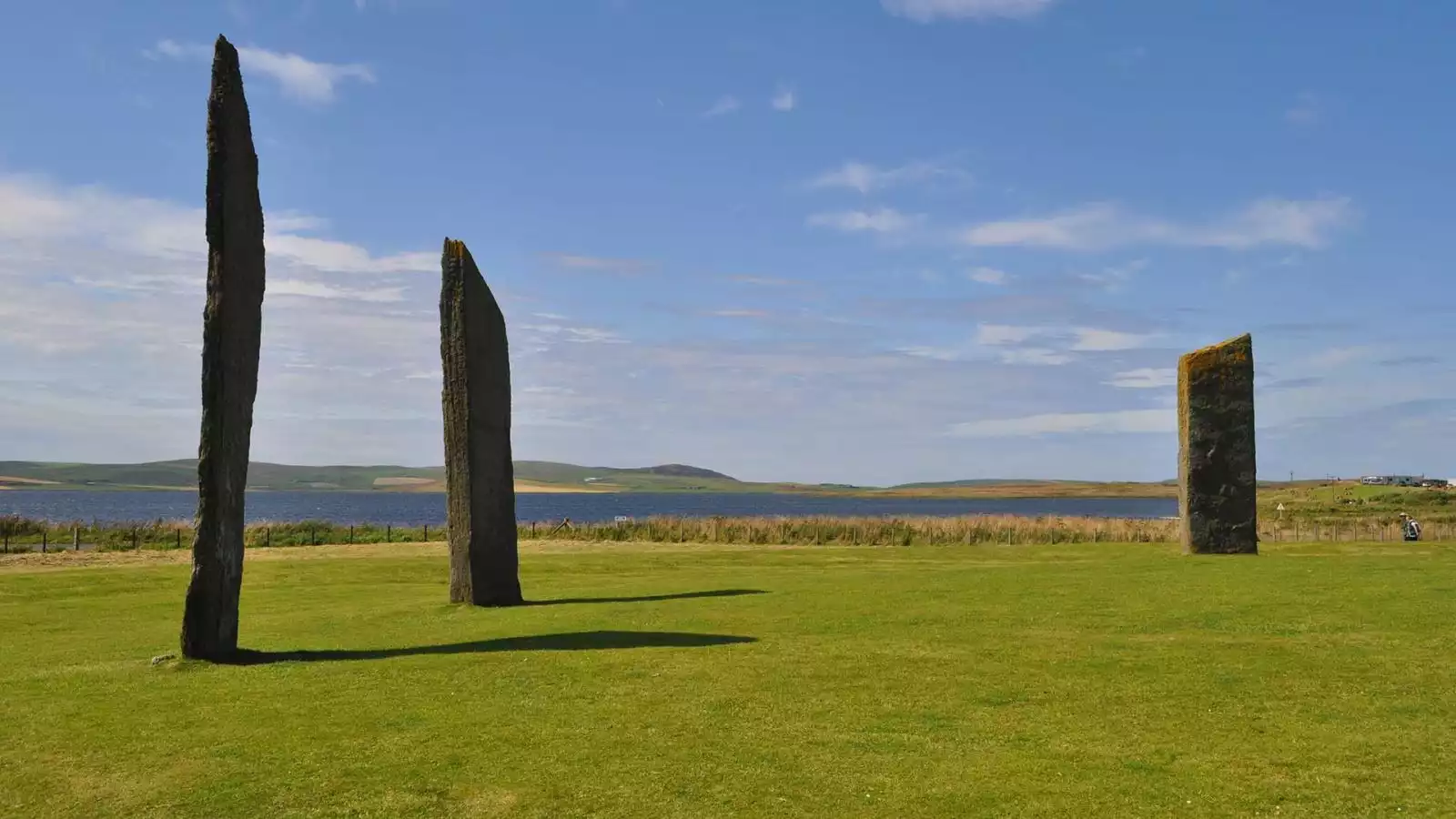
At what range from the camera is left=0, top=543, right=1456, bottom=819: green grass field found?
6.79 m

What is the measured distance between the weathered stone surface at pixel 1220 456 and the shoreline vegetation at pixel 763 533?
40.3 ft

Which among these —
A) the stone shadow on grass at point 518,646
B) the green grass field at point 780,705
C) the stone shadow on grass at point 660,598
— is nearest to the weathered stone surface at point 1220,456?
the green grass field at point 780,705

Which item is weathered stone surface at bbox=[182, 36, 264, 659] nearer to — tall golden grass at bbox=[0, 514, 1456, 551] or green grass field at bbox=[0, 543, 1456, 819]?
green grass field at bbox=[0, 543, 1456, 819]

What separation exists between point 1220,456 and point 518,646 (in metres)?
16.1

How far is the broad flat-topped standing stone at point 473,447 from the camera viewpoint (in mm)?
17891

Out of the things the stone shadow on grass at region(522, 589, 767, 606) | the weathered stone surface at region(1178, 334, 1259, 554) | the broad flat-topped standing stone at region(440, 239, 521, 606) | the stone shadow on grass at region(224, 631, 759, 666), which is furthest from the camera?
the weathered stone surface at region(1178, 334, 1259, 554)

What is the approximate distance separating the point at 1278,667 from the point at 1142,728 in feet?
9.48

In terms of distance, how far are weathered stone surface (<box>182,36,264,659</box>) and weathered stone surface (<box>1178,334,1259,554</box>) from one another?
18.1 metres

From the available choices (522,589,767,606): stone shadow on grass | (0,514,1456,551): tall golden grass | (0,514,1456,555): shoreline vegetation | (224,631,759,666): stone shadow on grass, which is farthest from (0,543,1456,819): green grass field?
(0,514,1456,551): tall golden grass

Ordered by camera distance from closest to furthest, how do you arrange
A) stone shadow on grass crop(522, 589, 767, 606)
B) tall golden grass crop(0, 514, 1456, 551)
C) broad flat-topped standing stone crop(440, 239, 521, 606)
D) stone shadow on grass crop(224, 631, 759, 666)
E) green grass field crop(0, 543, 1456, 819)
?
green grass field crop(0, 543, 1456, 819)
stone shadow on grass crop(224, 631, 759, 666)
broad flat-topped standing stone crop(440, 239, 521, 606)
stone shadow on grass crop(522, 589, 767, 606)
tall golden grass crop(0, 514, 1456, 551)

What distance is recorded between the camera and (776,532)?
41.2 metres

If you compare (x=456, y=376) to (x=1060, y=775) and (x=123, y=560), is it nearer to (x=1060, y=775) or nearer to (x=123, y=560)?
(x=1060, y=775)

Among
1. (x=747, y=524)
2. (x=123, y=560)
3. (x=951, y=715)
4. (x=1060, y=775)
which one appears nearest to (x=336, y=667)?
(x=951, y=715)

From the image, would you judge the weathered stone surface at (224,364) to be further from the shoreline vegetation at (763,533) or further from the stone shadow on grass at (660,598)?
the shoreline vegetation at (763,533)
